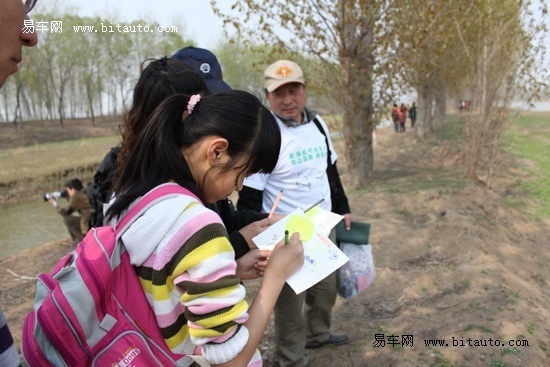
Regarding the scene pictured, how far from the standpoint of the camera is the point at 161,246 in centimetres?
108

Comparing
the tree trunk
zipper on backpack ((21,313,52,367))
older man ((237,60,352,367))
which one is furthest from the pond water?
zipper on backpack ((21,313,52,367))

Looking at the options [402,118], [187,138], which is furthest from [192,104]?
[402,118]

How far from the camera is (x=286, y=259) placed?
1.39m

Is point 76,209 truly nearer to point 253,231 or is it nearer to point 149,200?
point 253,231

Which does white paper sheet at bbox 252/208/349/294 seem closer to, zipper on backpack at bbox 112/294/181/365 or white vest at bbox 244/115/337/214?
zipper on backpack at bbox 112/294/181/365

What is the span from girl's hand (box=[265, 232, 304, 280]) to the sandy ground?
173 cm

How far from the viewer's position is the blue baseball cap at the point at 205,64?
204cm

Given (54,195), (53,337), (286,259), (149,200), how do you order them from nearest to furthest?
(53,337) < (149,200) < (286,259) < (54,195)

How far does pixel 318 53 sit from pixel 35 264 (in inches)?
207

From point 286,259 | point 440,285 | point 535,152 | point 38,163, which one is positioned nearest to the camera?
point 286,259

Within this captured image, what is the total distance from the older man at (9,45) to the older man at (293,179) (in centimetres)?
177

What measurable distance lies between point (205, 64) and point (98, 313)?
1.36 m

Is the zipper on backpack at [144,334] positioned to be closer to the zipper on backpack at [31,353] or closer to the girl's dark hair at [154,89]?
the zipper on backpack at [31,353]

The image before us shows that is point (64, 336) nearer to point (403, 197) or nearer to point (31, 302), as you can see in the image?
point (31, 302)
